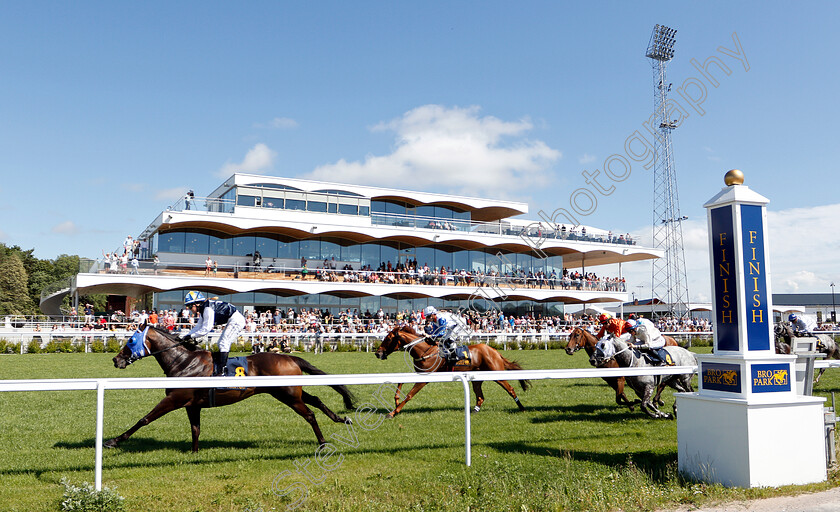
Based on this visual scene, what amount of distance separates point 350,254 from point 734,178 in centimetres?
3134

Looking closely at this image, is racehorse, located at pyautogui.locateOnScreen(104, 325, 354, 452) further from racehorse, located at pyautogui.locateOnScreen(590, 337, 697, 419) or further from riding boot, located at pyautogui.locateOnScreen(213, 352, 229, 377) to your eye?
racehorse, located at pyautogui.locateOnScreen(590, 337, 697, 419)

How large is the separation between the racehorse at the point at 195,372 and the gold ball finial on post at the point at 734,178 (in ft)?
14.1

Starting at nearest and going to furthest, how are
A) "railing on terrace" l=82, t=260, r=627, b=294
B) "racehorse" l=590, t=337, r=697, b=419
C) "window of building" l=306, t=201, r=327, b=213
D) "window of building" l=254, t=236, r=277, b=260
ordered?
"racehorse" l=590, t=337, r=697, b=419, "railing on terrace" l=82, t=260, r=627, b=294, "window of building" l=254, t=236, r=277, b=260, "window of building" l=306, t=201, r=327, b=213

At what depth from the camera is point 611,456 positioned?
575 centimetres

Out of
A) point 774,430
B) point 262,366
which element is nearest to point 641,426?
point 774,430

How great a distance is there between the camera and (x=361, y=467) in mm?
5453

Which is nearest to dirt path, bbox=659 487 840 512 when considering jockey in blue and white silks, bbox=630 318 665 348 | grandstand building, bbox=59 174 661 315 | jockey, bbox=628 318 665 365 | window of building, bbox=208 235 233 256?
jockey, bbox=628 318 665 365

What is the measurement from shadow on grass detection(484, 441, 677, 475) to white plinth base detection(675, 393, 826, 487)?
14.8 inches

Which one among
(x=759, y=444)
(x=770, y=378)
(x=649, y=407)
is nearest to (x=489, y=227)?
(x=649, y=407)

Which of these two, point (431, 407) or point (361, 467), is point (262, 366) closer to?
point (361, 467)

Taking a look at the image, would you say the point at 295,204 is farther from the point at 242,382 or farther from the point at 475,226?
the point at 242,382

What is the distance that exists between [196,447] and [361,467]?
1.81 meters

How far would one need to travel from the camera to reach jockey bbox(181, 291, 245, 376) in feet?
21.2

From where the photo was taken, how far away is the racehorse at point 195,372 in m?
6.06
